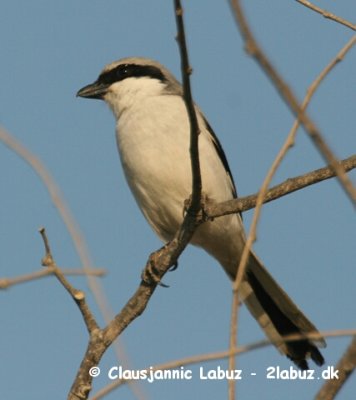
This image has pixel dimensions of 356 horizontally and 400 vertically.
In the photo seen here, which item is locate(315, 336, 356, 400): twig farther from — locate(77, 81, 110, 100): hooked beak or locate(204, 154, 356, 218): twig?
locate(77, 81, 110, 100): hooked beak

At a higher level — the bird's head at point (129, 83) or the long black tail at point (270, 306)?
the bird's head at point (129, 83)

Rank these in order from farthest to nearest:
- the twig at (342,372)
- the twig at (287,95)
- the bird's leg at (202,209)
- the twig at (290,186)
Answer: the bird's leg at (202,209) → the twig at (290,186) → the twig at (342,372) → the twig at (287,95)

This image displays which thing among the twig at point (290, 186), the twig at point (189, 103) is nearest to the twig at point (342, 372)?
the twig at point (189, 103)

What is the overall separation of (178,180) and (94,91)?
1.45 metres

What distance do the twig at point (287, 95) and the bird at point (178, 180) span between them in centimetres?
331

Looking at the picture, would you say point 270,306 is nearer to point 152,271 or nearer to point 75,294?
point 152,271

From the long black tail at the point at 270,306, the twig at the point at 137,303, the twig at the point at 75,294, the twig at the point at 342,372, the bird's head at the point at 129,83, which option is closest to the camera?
the twig at the point at 342,372

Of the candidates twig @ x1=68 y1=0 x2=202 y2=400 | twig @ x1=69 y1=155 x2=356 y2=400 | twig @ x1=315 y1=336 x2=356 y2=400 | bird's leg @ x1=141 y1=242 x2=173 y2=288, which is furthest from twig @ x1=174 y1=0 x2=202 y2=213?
twig @ x1=315 y1=336 x2=356 y2=400

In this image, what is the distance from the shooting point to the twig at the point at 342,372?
1908mm

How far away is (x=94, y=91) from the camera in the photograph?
19.7 feet

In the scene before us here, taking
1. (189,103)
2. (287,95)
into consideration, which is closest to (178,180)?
(189,103)

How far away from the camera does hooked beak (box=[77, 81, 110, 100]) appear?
597 cm

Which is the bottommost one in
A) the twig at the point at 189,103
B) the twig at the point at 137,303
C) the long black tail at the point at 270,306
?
the long black tail at the point at 270,306

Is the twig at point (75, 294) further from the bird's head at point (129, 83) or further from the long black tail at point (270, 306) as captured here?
the bird's head at point (129, 83)
